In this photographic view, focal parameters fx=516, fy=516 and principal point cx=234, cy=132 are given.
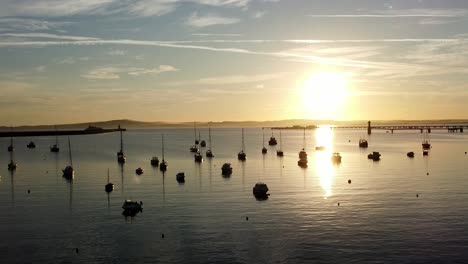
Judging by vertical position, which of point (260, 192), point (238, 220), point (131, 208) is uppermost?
point (260, 192)

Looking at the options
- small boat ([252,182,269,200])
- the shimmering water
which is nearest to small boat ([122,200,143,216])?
the shimmering water

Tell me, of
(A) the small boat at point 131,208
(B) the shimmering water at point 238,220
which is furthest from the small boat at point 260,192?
(A) the small boat at point 131,208

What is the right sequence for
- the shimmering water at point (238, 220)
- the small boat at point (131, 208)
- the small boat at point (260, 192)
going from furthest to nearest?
1. the small boat at point (260, 192)
2. the small boat at point (131, 208)
3. the shimmering water at point (238, 220)

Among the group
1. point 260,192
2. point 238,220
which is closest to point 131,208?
point 238,220

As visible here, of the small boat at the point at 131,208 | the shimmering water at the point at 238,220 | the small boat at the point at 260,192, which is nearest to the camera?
the shimmering water at the point at 238,220

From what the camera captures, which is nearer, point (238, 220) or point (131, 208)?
point (238, 220)

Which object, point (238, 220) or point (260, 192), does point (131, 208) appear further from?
point (260, 192)

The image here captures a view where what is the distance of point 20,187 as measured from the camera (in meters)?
133

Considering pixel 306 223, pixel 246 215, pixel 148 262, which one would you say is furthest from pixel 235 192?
pixel 148 262

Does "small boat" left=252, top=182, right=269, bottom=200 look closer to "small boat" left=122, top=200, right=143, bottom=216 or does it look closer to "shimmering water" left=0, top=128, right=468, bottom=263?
"shimmering water" left=0, top=128, right=468, bottom=263

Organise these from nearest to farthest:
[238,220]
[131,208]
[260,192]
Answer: [238,220] < [131,208] < [260,192]

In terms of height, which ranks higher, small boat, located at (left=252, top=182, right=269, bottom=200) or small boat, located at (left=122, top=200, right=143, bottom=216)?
small boat, located at (left=252, top=182, right=269, bottom=200)

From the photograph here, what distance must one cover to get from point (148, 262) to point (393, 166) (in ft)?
454

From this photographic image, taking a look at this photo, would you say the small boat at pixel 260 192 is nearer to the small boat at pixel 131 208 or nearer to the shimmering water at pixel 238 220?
the shimmering water at pixel 238 220
